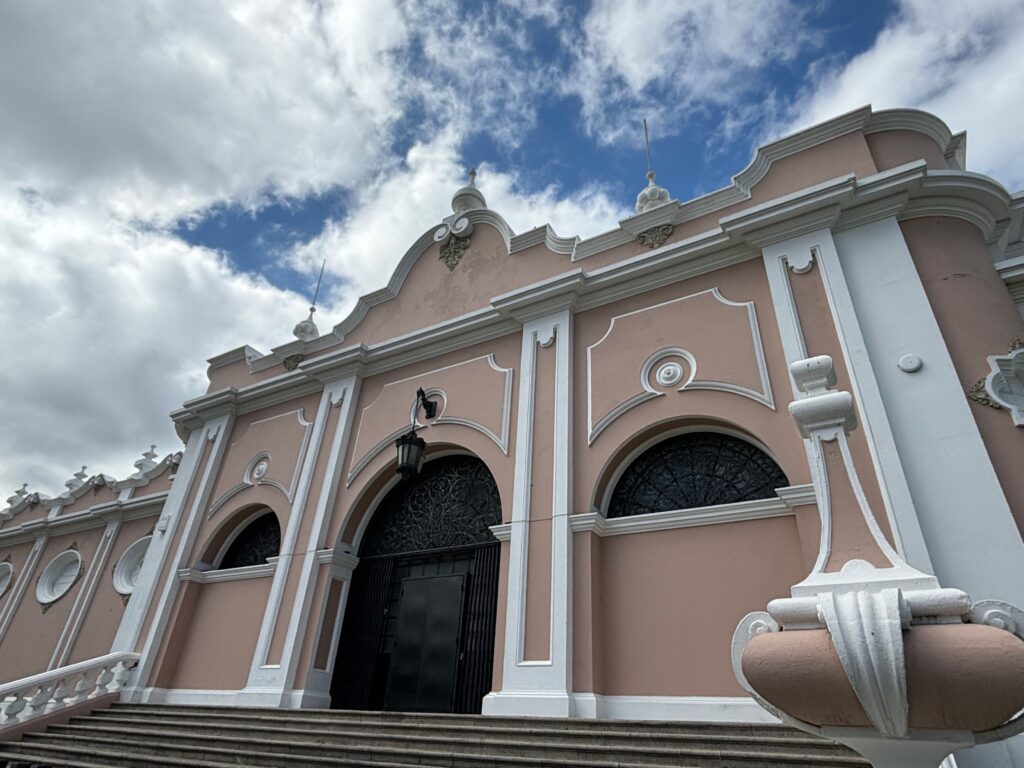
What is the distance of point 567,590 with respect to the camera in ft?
19.0

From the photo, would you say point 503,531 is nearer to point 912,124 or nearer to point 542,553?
point 542,553

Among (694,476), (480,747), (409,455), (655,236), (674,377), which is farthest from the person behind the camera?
(655,236)

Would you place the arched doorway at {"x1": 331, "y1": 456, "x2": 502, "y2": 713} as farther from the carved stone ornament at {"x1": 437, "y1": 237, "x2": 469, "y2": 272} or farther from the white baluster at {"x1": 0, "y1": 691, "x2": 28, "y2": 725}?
the white baluster at {"x1": 0, "y1": 691, "x2": 28, "y2": 725}

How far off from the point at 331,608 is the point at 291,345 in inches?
180

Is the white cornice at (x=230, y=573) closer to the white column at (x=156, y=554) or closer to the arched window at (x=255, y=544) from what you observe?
the arched window at (x=255, y=544)

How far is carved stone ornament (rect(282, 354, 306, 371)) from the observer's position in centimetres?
1020

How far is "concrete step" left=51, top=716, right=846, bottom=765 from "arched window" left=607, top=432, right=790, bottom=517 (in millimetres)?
2145

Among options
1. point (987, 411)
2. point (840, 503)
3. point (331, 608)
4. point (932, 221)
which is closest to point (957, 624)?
point (840, 503)

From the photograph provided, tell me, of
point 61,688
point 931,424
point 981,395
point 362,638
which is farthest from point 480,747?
point 61,688

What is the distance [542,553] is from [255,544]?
528 cm

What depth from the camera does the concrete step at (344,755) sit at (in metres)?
3.92

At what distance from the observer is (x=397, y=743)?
5.04 meters

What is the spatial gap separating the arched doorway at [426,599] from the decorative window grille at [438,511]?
1 cm

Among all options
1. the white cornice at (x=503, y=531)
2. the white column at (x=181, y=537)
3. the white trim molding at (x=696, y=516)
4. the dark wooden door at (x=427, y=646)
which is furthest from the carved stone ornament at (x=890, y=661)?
the white column at (x=181, y=537)
